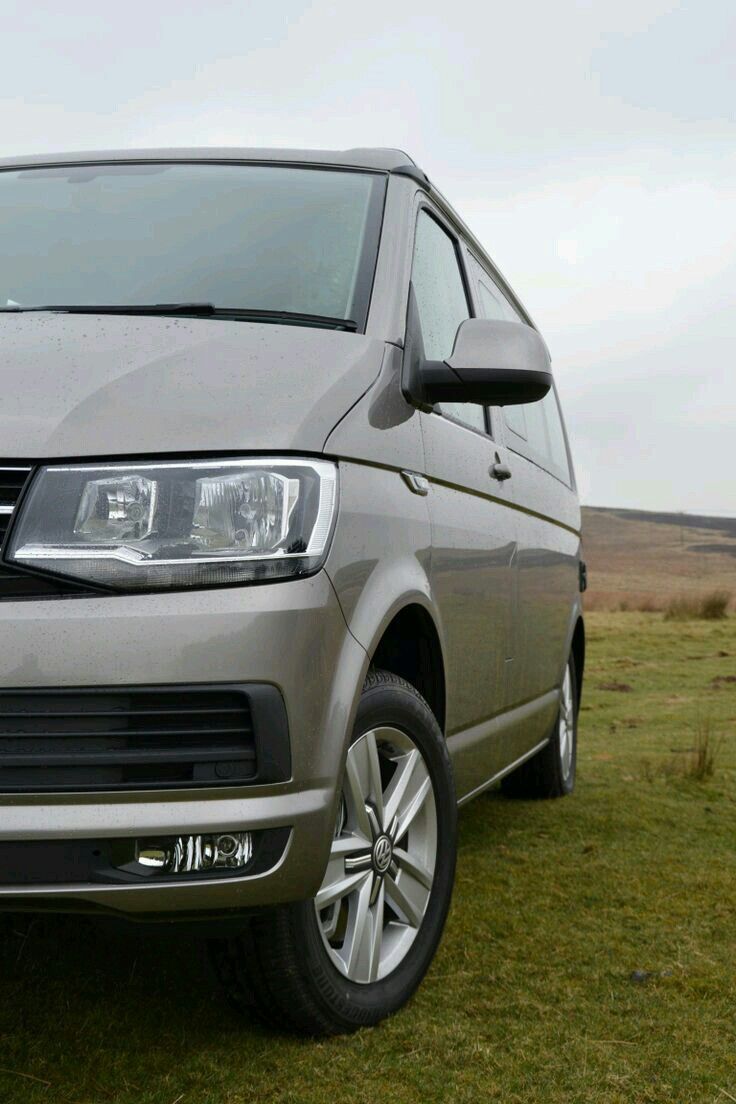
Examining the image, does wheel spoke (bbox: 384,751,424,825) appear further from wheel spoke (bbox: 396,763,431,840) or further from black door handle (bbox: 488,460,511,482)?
black door handle (bbox: 488,460,511,482)

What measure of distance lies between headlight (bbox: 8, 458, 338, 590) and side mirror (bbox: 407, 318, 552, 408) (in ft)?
2.27

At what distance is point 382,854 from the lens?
8.51 feet

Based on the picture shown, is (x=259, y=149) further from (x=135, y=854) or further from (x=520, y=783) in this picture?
(x=520, y=783)

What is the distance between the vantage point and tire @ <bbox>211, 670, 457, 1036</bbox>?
2318 millimetres

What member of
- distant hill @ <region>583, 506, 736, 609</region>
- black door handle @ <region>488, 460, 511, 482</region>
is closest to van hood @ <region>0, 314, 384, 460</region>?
black door handle @ <region>488, 460, 511, 482</region>

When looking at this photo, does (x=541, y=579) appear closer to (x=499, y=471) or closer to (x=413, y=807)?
(x=499, y=471)

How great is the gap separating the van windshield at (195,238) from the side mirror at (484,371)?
21cm

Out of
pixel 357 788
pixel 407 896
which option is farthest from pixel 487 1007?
pixel 357 788

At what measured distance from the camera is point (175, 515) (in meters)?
2.06

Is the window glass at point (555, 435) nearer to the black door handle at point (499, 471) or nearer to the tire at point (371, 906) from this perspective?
the black door handle at point (499, 471)

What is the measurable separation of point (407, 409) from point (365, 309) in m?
0.23

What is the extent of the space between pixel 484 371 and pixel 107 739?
4.01 feet

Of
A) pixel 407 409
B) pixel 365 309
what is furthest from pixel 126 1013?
pixel 365 309

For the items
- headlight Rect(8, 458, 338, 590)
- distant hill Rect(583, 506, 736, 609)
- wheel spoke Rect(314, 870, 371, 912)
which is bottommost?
distant hill Rect(583, 506, 736, 609)
